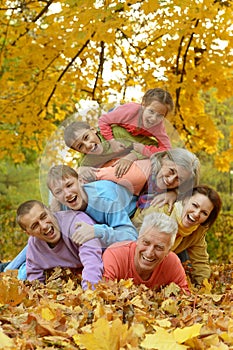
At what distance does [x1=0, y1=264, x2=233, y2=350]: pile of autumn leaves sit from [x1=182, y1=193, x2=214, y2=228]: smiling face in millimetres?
638

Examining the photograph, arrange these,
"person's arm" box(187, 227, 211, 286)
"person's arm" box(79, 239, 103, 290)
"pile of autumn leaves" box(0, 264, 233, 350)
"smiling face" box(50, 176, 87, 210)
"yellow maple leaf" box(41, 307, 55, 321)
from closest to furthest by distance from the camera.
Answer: "pile of autumn leaves" box(0, 264, 233, 350)
"yellow maple leaf" box(41, 307, 55, 321)
"person's arm" box(79, 239, 103, 290)
"smiling face" box(50, 176, 87, 210)
"person's arm" box(187, 227, 211, 286)

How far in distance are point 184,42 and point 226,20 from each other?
173cm

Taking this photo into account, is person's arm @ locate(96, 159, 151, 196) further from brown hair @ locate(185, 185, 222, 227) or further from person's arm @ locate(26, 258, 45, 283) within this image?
person's arm @ locate(26, 258, 45, 283)

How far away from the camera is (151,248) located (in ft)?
12.5

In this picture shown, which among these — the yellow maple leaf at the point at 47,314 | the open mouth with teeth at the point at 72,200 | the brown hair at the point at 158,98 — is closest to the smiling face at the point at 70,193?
the open mouth with teeth at the point at 72,200

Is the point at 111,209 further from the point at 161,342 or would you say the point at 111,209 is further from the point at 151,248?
the point at 161,342

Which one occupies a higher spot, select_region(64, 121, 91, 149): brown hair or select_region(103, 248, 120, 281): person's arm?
select_region(64, 121, 91, 149): brown hair

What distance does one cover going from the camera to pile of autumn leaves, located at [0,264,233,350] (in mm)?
2023

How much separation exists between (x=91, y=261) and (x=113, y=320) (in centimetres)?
146

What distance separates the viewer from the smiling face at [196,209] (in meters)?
4.30

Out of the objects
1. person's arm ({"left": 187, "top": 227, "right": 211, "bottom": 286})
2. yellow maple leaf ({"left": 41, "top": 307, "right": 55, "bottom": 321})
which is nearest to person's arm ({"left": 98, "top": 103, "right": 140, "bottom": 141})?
person's arm ({"left": 187, "top": 227, "right": 211, "bottom": 286})

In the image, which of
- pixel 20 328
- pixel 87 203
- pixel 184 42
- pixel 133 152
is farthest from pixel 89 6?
pixel 184 42

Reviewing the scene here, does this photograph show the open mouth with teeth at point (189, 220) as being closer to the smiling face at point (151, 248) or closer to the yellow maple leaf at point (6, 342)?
the smiling face at point (151, 248)

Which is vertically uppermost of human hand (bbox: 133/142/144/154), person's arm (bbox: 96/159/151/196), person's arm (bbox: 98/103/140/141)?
person's arm (bbox: 98/103/140/141)
